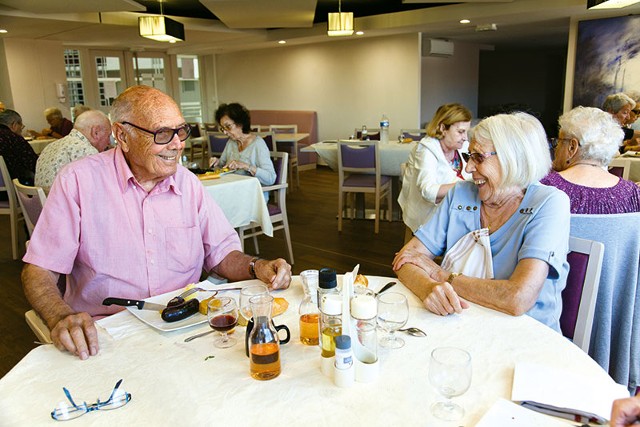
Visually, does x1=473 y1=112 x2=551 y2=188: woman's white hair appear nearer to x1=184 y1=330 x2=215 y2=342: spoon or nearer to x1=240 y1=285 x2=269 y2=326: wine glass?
x1=240 y1=285 x2=269 y2=326: wine glass

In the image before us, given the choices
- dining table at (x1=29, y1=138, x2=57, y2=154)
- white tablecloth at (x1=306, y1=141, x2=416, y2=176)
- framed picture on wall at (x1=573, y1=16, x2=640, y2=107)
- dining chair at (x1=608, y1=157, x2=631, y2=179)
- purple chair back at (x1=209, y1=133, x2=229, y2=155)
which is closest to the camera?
dining chair at (x1=608, y1=157, x2=631, y2=179)

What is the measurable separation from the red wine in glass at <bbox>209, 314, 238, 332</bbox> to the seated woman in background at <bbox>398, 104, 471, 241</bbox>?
2282 millimetres

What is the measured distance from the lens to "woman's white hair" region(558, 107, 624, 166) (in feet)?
7.38

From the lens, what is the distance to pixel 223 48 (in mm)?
11148

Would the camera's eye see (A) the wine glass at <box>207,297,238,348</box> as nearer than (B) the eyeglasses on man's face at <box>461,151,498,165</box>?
Yes

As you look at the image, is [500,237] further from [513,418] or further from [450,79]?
[450,79]

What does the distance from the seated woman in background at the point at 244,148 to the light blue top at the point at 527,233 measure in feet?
8.18

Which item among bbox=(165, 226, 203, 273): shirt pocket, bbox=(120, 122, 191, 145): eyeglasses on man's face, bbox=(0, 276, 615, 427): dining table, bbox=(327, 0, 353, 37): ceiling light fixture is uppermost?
bbox=(327, 0, 353, 37): ceiling light fixture

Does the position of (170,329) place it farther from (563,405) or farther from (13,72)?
(13,72)

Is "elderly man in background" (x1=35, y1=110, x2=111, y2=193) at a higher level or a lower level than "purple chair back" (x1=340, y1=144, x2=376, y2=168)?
higher

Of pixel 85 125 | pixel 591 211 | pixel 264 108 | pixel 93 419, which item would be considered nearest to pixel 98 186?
pixel 93 419

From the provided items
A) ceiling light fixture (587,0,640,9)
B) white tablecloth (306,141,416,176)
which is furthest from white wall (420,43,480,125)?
ceiling light fixture (587,0,640,9)

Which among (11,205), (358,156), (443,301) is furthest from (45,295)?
(358,156)

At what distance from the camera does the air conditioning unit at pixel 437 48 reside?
9.61 meters
